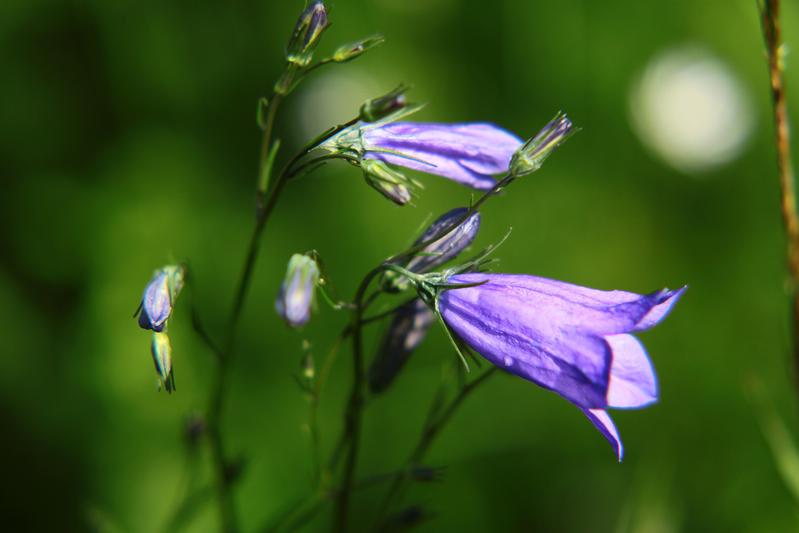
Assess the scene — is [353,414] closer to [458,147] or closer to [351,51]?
[458,147]

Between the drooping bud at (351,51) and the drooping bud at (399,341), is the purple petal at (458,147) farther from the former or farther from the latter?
the drooping bud at (399,341)

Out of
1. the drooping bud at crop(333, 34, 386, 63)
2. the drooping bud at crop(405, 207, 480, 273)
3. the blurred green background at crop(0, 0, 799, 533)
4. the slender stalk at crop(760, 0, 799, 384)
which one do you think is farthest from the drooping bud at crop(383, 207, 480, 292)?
the blurred green background at crop(0, 0, 799, 533)

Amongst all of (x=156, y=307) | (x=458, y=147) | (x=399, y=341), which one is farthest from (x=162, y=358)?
(x=458, y=147)

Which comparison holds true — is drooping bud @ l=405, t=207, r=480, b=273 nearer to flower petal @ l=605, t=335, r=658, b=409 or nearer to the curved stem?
the curved stem

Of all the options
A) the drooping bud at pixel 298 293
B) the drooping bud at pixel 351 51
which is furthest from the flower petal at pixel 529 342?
the drooping bud at pixel 351 51

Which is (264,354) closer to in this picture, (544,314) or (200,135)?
(200,135)
